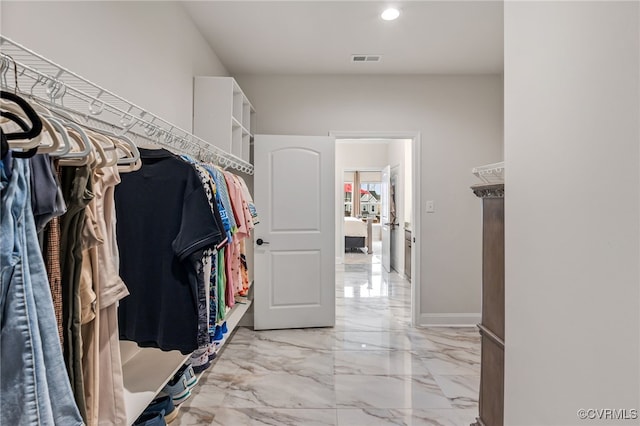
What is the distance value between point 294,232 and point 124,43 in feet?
7.48

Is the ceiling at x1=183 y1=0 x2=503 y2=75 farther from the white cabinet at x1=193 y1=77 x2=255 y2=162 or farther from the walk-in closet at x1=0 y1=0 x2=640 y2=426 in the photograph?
the white cabinet at x1=193 y1=77 x2=255 y2=162

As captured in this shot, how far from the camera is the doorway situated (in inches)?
152

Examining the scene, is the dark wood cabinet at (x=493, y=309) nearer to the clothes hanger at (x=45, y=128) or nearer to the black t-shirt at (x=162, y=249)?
the black t-shirt at (x=162, y=249)

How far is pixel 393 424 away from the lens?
206 cm

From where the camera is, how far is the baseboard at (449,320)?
12.5 feet

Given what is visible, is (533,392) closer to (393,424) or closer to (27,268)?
(27,268)

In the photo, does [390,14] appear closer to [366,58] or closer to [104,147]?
[366,58]

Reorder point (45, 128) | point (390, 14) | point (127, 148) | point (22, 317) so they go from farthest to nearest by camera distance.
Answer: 1. point (390, 14)
2. point (127, 148)
3. point (45, 128)
4. point (22, 317)

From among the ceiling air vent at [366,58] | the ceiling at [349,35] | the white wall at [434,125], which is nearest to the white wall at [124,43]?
the ceiling at [349,35]

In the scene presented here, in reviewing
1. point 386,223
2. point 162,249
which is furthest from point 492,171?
point 386,223

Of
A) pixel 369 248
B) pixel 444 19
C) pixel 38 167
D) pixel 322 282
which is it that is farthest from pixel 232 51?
pixel 369 248

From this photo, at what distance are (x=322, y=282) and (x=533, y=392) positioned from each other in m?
2.82

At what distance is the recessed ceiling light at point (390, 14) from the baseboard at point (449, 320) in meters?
2.90

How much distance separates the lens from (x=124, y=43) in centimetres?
176
